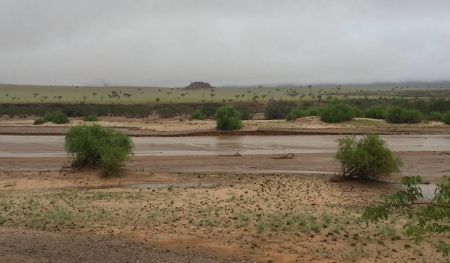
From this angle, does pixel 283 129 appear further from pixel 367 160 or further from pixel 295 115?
pixel 367 160

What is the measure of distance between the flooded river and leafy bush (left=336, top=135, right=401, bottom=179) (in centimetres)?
1141

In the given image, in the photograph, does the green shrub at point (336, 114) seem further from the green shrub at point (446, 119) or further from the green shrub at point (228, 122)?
the green shrub at point (228, 122)

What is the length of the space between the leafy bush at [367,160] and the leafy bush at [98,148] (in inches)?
357

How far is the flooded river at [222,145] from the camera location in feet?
118

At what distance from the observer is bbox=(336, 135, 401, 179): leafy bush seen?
22922 mm

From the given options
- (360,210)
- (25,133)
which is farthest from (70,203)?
(25,133)

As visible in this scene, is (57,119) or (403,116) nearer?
(403,116)

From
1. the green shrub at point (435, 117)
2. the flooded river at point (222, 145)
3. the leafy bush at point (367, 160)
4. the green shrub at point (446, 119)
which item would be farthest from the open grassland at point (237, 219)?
the green shrub at point (435, 117)

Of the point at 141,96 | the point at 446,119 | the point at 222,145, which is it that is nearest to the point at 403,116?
the point at 446,119

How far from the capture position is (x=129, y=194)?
19203 millimetres

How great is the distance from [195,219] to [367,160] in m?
9.97

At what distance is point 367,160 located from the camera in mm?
22750

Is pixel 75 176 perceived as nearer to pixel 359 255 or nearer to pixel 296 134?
pixel 359 255

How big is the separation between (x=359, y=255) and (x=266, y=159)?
19353 millimetres
